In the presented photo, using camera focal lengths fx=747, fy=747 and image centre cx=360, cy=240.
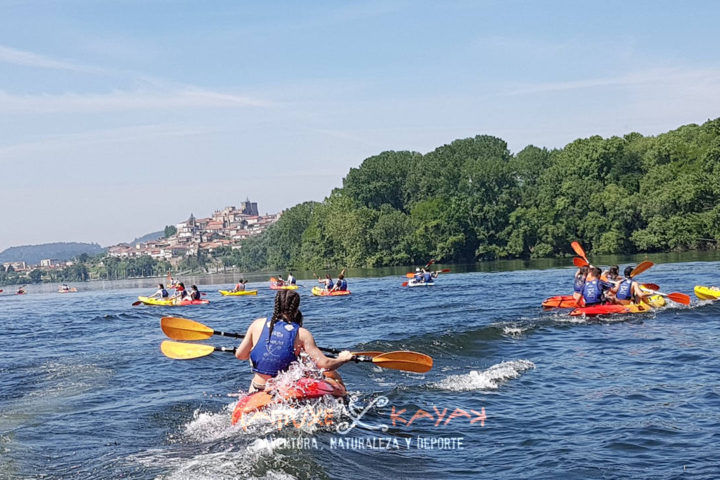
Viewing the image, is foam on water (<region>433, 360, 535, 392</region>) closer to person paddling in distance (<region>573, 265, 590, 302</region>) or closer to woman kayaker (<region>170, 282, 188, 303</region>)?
person paddling in distance (<region>573, 265, 590, 302</region>)

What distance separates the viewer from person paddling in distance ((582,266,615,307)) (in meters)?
20.2

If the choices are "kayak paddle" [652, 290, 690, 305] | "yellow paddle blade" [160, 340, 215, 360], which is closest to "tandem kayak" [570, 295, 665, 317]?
"kayak paddle" [652, 290, 690, 305]

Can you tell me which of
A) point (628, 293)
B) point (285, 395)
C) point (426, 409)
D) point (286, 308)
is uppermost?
point (286, 308)

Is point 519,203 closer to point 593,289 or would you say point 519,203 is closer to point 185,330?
point 593,289

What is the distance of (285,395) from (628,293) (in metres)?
13.9

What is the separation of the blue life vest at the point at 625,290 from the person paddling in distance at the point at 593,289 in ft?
1.48

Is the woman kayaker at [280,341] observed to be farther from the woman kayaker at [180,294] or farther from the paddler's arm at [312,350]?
the woman kayaker at [180,294]

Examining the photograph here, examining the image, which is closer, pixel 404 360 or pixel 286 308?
pixel 286 308

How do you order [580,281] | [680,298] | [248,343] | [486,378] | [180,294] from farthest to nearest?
1. [180,294]
2. [580,281]
3. [680,298]
4. [486,378]
5. [248,343]

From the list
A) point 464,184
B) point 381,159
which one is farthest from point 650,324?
point 381,159

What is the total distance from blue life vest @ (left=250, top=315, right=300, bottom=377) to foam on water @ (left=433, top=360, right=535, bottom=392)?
3.59 m

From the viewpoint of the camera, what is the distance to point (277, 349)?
9.36 m

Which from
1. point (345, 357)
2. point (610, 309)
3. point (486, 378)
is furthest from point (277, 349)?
point (610, 309)

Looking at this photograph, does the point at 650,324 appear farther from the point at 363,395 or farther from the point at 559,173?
the point at 559,173
